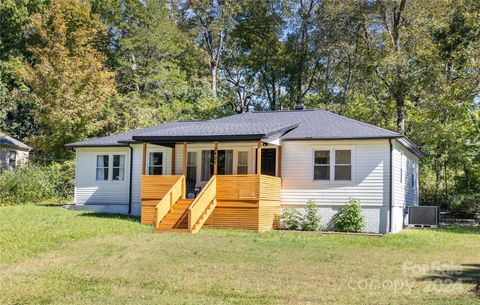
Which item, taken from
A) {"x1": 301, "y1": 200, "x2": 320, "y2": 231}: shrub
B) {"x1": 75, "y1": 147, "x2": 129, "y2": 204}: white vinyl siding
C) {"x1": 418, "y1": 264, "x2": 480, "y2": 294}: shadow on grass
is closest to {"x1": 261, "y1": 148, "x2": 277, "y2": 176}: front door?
{"x1": 301, "y1": 200, "x2": 320, "y2": 231}: shrub

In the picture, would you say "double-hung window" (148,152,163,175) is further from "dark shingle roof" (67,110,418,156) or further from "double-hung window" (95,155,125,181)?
"double-hung window" (95,155,125,181)

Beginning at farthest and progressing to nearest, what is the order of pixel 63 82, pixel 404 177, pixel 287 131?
pixel 63 82 < pixel 404 177 < pixel 287 131

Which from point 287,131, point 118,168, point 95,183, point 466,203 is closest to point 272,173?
point 287,131

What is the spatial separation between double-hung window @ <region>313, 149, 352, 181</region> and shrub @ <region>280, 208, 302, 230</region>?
4.83ft

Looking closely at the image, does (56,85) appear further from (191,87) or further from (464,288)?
(464,288)

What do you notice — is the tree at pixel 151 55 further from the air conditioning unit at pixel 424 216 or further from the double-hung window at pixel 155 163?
the air conditioning unit at pixel 424 216

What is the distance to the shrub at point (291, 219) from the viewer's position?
19375mm

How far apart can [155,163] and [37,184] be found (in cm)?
900

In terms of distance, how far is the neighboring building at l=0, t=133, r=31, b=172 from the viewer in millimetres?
33750

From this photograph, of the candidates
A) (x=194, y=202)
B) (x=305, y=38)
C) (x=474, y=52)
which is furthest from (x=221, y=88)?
(x=194, y=202)

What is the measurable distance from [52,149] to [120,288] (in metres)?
25.6

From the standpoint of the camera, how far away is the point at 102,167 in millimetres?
24453

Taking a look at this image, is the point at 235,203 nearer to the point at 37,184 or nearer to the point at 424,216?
the point at 424,216

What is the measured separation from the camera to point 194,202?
1748 centimetres
